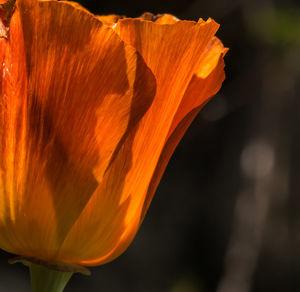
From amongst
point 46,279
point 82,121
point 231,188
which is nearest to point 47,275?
point 46,279

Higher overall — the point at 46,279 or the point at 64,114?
the point at 64,114

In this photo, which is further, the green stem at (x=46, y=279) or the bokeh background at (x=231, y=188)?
the bokeh background at (x=231, y=188)

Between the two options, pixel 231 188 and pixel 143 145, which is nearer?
pixel 143 145

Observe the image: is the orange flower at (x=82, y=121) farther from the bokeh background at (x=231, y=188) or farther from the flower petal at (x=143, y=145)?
the bokeh background at (x=231, y=188)

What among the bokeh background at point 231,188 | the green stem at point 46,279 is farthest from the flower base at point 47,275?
the bokeh background at point 231,188

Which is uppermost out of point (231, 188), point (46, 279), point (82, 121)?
point (82, 121)

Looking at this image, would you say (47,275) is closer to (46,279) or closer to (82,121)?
(46,279)

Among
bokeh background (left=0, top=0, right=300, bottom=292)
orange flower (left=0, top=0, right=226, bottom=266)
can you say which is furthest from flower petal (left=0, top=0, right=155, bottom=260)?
bokeh background (left=0, top=0, right=300, bottom=292)

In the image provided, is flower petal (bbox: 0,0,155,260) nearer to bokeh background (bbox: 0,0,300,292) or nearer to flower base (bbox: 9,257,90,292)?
flower base (bbox: 9,257,90,292)
